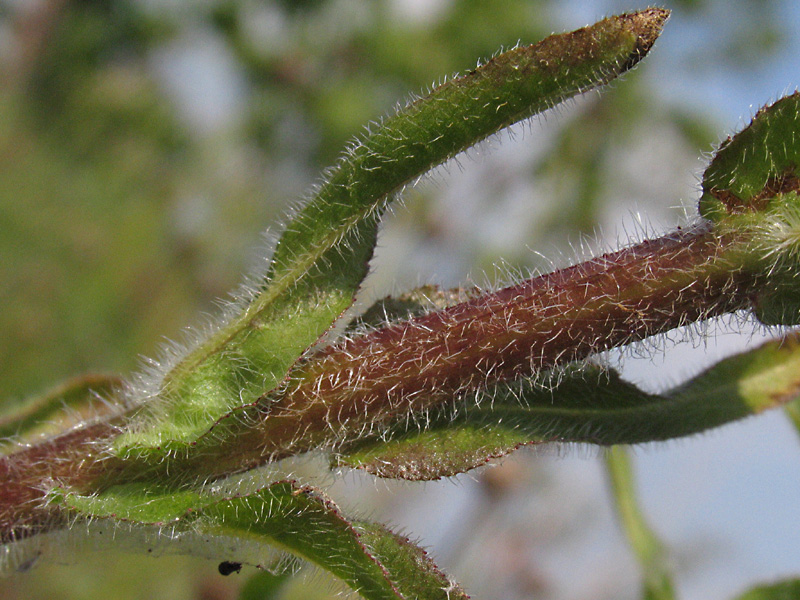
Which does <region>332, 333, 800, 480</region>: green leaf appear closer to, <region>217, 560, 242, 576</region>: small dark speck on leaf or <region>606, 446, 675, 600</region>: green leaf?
<region>217, 560, 242, 576</region>: small dark speck on leaf

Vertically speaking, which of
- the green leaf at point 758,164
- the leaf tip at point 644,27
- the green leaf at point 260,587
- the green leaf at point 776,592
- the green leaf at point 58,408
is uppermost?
the leaf tip at point 644,27

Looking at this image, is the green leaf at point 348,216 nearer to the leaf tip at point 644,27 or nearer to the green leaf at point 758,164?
the leaf tip at point 644,27

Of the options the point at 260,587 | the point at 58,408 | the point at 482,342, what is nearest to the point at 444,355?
the point at 482,342

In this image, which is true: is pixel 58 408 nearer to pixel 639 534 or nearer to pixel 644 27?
pixel 644 27

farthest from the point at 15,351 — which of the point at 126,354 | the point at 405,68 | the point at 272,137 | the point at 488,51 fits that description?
the point at 488,51

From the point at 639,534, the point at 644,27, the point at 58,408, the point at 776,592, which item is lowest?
the point at 776,592

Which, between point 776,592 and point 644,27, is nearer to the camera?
point 644,27

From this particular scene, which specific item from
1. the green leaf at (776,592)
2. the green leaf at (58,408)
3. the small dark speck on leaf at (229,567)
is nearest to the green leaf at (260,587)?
the small dark speck on leaf at (229,567)
